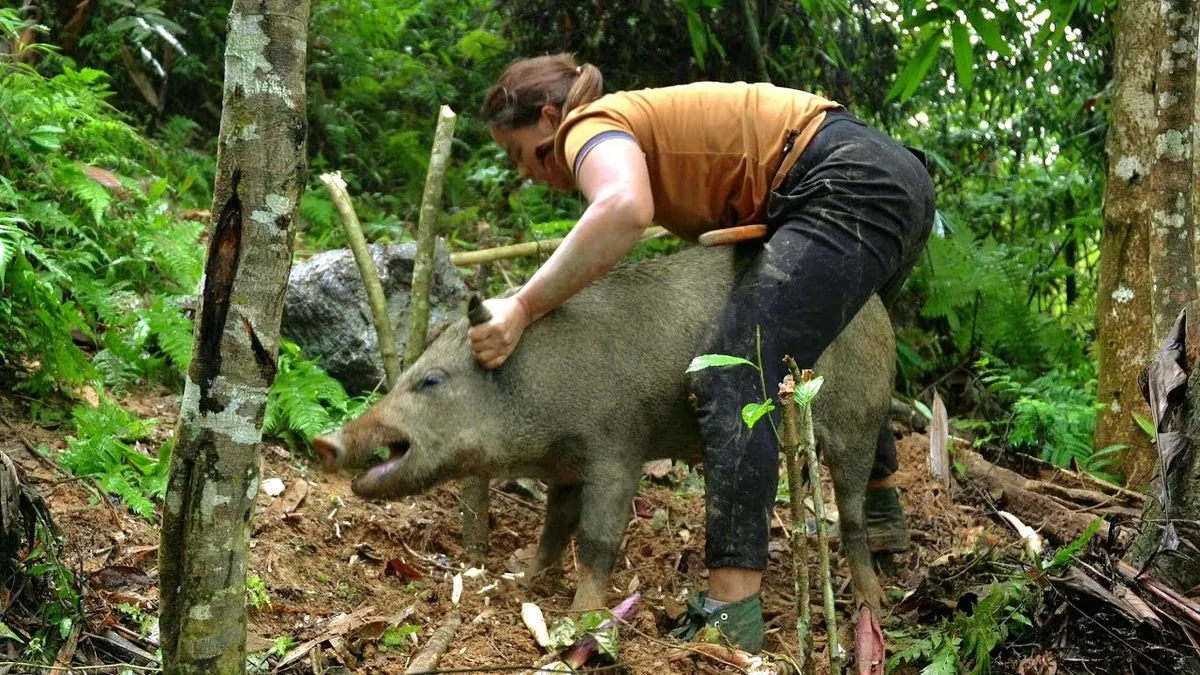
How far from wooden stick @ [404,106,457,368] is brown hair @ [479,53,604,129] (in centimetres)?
81

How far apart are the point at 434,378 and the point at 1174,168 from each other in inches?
146

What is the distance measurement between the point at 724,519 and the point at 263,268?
6.68 feet

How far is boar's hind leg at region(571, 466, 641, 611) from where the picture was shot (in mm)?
4469

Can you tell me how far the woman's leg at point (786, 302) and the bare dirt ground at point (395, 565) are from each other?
49cm

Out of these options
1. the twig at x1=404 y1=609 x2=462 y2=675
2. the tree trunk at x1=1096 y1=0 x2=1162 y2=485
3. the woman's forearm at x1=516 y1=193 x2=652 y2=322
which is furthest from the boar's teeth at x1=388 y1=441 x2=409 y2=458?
the tree trunk at x1=1096 y1=0 x2=1162 y2=485

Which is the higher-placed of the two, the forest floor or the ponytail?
the ponytail

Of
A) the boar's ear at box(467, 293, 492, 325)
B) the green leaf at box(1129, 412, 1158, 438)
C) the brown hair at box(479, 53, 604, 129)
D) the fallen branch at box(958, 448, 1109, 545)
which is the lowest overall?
the fallen branch at box(958, 448, 1109, 545)

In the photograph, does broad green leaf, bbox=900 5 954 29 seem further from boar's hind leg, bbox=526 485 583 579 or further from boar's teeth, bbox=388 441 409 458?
boar's teeth, bbox=388 441 409 458

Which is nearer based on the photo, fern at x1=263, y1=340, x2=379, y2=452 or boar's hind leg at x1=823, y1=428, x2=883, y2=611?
boar's hind leg at x1=823, y1=428, x2=883, y2=611

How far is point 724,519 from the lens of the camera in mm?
4102

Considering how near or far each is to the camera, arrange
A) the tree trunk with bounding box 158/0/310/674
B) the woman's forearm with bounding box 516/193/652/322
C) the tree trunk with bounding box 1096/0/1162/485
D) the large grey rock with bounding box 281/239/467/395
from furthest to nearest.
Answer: the large grey rock with bounding box 281/239/467/395 < the tree trunk with bounding box 1096/0/1162/485 < the woman's forearm with bounding box 516/193/652/322 < the tree trunk with bounding box 158/0/310/674

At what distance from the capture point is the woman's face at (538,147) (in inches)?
179

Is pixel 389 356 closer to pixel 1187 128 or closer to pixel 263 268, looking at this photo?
pixel 263 268

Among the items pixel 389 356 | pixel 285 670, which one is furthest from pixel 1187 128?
pixel 285 670
